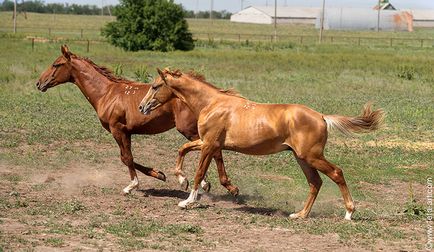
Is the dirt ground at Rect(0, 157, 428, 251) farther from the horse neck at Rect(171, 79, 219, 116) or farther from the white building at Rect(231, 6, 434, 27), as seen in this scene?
the white building at Rect(231, 6, 434, 27)

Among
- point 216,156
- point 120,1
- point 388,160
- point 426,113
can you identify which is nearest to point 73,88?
point 426,113

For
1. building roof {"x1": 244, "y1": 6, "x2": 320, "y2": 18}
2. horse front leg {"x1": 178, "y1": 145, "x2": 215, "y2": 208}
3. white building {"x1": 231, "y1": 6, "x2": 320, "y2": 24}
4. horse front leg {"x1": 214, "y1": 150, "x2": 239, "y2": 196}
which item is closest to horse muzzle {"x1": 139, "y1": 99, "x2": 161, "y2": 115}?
horse front leg {"x1": 178, "y1": 145, "x2": 215, "y2": 208}

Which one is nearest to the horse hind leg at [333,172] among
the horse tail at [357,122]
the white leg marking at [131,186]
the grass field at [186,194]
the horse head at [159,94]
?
the grass field at [186,194]

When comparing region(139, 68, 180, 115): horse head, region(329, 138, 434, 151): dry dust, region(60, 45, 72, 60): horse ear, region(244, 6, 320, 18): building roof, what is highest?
region(244, 6, 320, 18): building roof

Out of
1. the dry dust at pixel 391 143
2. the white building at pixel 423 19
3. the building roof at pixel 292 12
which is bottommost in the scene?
the dry dust at pixel 391 143

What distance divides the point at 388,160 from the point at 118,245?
9.08 m

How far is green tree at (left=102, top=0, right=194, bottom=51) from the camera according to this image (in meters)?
58.1

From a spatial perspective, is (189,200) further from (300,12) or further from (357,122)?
(300,12)

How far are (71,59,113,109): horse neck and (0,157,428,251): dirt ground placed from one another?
1481mm

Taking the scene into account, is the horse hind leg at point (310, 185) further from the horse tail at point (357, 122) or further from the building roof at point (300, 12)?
the building roof at point (300, 12)

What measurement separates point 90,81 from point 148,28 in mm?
46505

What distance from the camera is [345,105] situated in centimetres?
2483

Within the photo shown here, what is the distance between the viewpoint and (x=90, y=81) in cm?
1273

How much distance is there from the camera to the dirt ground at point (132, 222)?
28.2 ft
